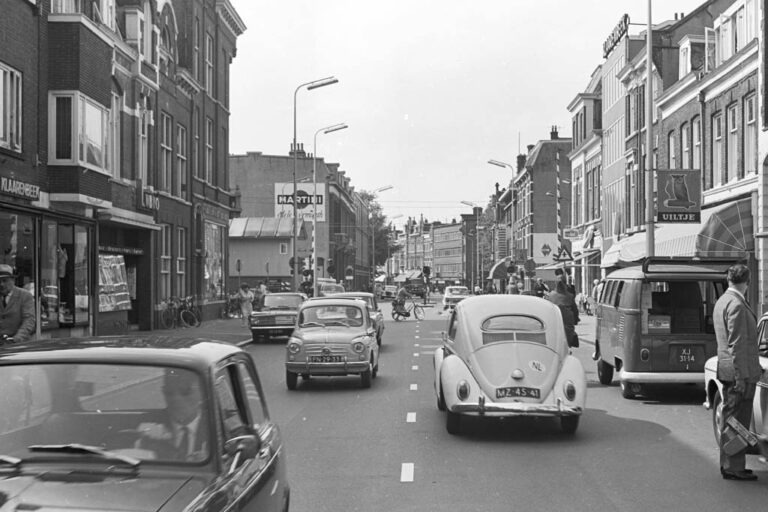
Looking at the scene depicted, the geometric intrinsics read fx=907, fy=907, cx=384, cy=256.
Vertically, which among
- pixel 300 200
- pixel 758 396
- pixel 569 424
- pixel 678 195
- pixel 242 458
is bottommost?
pixel 569 424

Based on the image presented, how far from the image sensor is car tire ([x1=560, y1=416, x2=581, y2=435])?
10140 millimetres

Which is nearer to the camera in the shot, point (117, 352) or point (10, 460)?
point (10, 460)

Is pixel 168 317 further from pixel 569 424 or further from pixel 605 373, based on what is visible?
pixel 569 424

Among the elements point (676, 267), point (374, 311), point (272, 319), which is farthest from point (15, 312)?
point (272, 319)

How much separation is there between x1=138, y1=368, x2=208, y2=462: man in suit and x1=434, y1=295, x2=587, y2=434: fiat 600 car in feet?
19.9

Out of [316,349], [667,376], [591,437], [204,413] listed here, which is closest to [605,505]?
[591,437]

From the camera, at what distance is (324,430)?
1078 centimetres

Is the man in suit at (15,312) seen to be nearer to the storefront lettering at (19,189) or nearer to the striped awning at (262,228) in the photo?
the storefront lettering at (19,189)

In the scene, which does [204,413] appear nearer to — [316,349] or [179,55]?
[316,349]

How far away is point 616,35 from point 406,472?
42.0m

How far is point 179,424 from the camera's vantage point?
4.12 metres

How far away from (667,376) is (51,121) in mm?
14878

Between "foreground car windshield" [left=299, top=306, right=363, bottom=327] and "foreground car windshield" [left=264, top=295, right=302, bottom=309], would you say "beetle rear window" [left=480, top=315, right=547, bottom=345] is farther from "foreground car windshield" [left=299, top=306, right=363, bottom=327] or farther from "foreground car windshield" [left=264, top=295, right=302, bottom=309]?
"foreground car windshield" [left=264, top=295, right=302, bottom=309]

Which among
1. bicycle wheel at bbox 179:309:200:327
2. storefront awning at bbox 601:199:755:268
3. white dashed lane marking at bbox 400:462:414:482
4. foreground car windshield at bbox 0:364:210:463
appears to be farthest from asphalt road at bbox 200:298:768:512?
bicycle wheel at bbox 179:309:200:327
